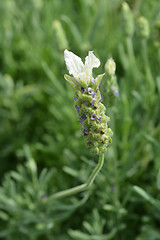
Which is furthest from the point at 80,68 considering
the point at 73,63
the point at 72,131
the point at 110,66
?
the point at 72,131

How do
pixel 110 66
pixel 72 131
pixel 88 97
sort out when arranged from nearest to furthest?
pixel 88 97, pixel 110 66, pixel 72 131

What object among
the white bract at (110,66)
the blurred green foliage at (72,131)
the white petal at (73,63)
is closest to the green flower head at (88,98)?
the white petal at (73,63)

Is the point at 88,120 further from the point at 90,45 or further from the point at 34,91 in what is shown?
the point at 34,91

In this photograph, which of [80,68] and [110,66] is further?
[110,66]

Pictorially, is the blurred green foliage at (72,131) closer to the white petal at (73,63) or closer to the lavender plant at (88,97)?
the lavender plant at (88,97)

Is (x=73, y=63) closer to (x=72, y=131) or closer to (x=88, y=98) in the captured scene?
(x=88, y=98)

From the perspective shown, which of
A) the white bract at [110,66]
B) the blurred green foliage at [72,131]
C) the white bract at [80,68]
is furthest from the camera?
the blurred green foliage at [72,131]

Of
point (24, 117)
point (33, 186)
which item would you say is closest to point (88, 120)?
point (33, 186)
